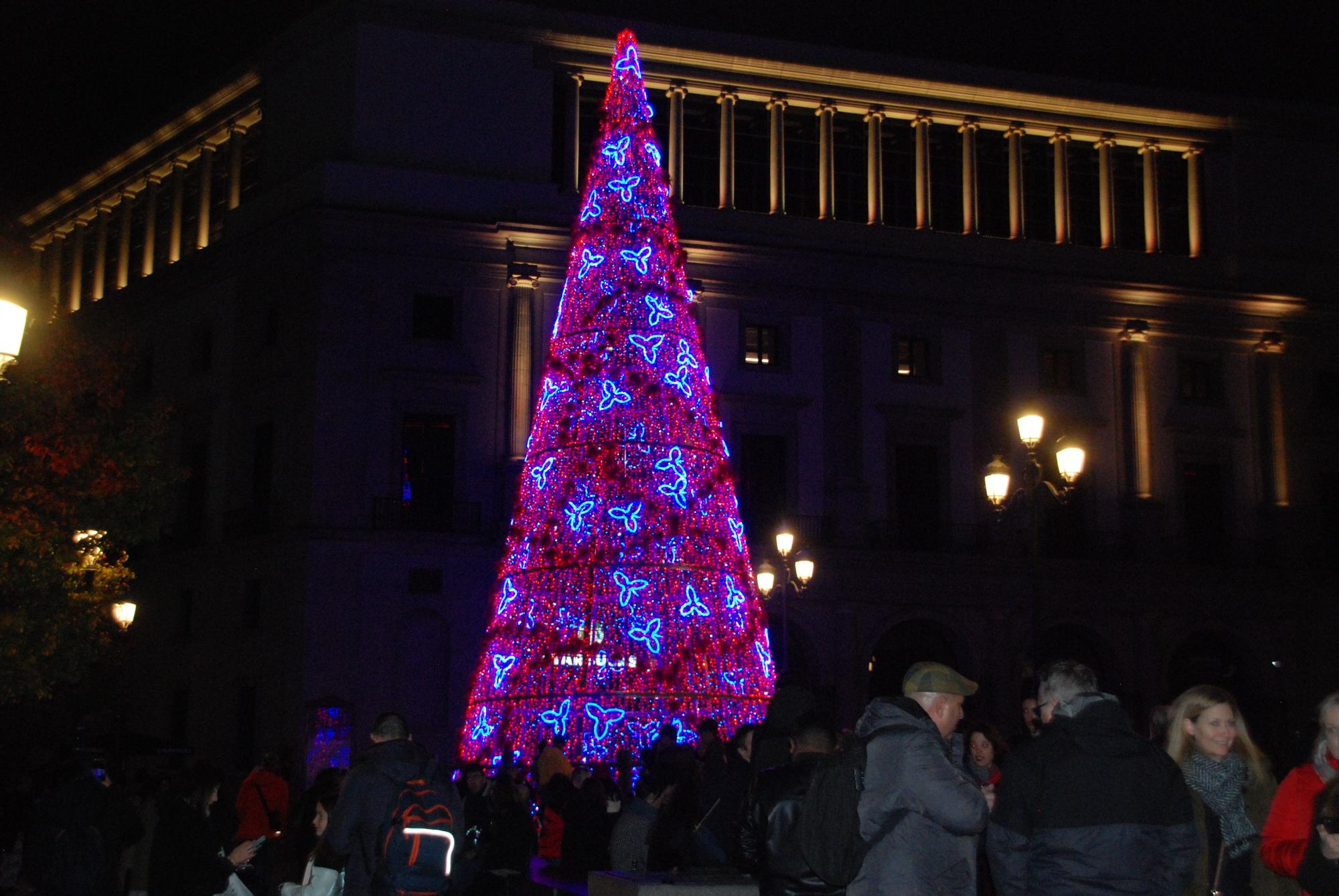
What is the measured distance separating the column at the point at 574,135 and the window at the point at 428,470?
6633mm

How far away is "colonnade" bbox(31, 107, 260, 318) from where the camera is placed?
43.9m

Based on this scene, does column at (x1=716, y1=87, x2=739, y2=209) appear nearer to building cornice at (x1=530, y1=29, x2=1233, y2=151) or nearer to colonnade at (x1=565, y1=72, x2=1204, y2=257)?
colonnade at (x1=565, y1=72, x2=1204, y2=257)

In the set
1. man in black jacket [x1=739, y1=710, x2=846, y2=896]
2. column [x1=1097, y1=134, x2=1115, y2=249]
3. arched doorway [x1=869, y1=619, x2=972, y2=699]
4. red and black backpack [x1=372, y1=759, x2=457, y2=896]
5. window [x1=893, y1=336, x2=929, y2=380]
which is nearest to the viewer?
man in black jacket [x1=739, y1=710, x2=846, y2=896]

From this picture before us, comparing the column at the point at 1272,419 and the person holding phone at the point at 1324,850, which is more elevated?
the column at the point at 1272,419

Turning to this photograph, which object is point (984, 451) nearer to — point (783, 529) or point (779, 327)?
point (779, 327)

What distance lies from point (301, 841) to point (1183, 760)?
531 cm

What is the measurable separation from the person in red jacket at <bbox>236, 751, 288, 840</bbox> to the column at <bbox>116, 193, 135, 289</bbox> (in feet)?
118

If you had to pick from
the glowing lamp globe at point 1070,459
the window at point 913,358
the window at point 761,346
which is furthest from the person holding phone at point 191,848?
the window at point 913,358

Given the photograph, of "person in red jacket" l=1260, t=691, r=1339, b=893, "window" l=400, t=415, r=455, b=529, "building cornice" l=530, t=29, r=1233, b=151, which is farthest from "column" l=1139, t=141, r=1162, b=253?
"person in red jacket" l=1260, t=691, r=1339, b=893

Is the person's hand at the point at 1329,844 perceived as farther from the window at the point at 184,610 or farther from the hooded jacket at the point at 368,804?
the window at the point at 184,610

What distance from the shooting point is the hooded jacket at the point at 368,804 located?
8914mm

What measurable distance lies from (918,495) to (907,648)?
3740mm

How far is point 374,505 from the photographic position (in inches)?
1420

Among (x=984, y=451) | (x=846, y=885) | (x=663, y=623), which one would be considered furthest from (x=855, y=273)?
(x=846, y=885)
